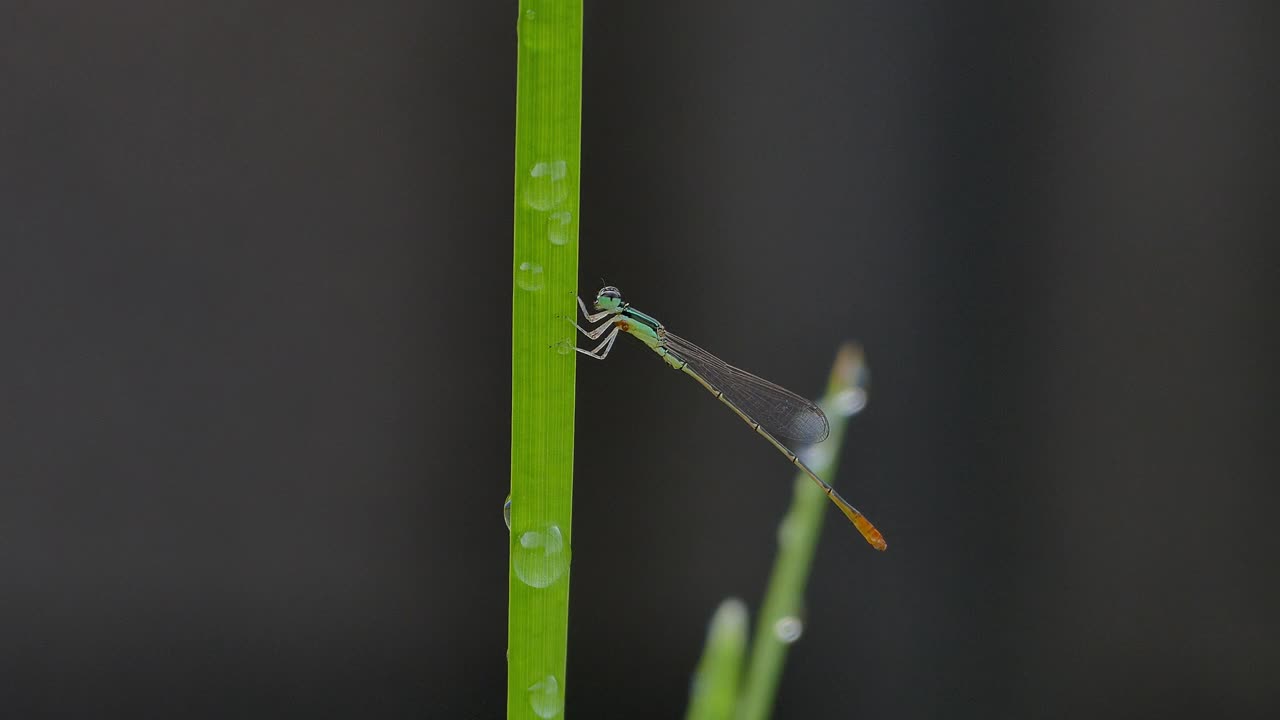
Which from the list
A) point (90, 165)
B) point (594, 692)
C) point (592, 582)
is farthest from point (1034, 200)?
point (90, 165)

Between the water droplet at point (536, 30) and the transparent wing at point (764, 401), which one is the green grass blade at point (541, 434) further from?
the transparent wing at point (764, 401)

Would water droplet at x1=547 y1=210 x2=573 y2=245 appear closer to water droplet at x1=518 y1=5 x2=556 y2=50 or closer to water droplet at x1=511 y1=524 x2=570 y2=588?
water droplet at x1=518 y1=5 x2=556 y2=50

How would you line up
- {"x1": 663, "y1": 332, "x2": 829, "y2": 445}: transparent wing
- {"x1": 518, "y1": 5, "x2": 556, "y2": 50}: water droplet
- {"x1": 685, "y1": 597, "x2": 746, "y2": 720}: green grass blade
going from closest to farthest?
1. {"x1": 518, "y1": 5, "x2": 556, "y2": 50}: water droplet
2. {"x1": 685, "y1": 597, "x2": 746, "y2": 720}: green grass blade
3. {"x1": 663, "y1": 332, "x2": 829, "y2": 445}: transparent wing

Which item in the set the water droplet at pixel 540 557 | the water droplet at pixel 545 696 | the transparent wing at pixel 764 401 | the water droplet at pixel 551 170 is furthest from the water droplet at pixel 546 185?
the transparent wing at pixel 764 401

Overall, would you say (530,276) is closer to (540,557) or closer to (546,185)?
(546,185)

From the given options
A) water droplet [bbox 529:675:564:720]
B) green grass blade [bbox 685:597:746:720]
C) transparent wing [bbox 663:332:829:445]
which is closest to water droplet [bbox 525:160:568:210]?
water droplet [bbox 529:675:564:720]

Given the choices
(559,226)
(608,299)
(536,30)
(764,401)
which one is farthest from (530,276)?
(764,401)
